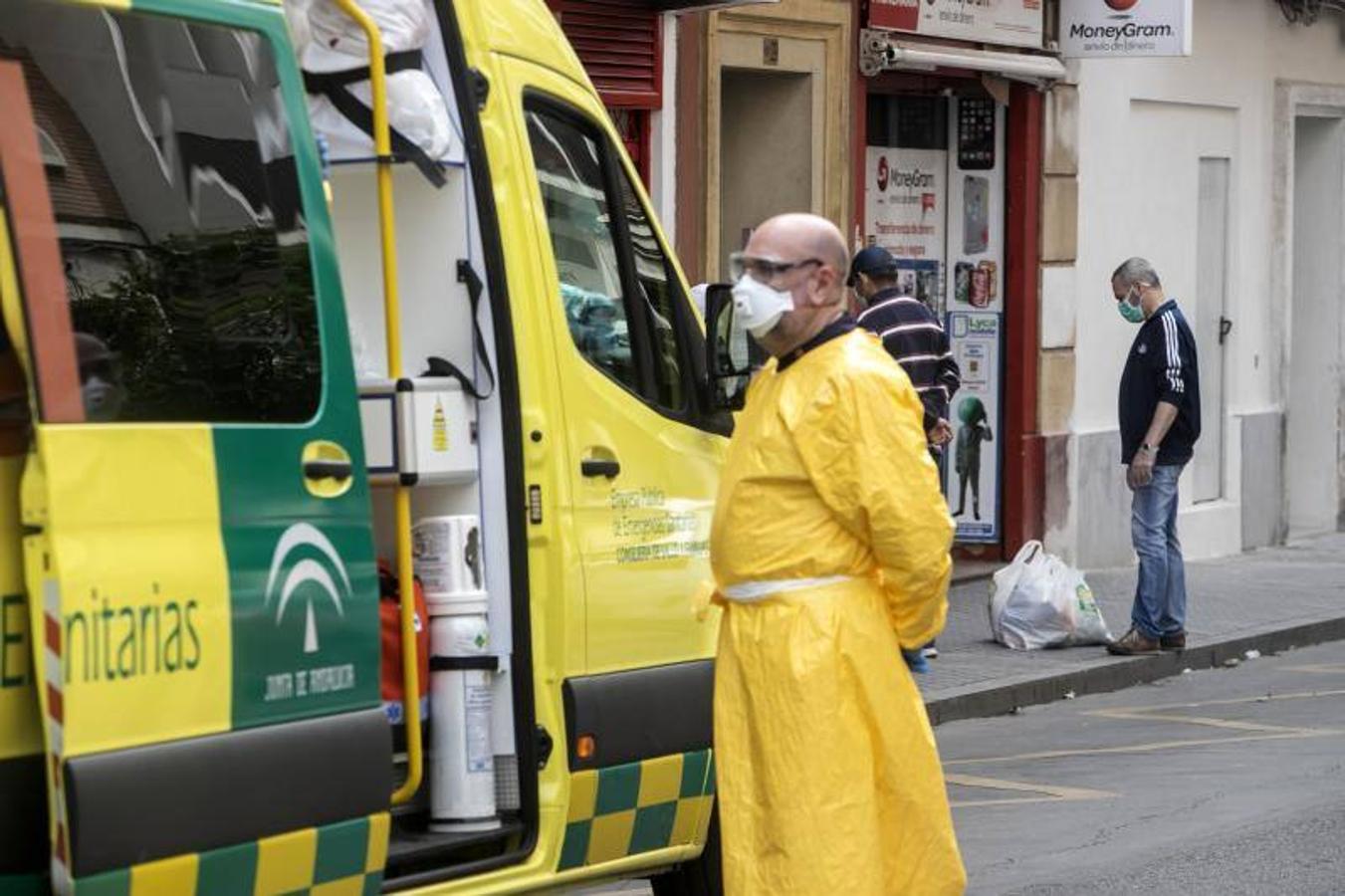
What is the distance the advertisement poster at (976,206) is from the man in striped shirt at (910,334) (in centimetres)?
531

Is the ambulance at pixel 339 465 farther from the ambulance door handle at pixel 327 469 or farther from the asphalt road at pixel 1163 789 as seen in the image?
the asphalt road at pixel 1163 789

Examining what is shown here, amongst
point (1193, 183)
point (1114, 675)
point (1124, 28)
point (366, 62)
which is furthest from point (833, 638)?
point (1193, 183)

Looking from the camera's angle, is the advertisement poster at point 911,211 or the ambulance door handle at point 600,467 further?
the advertisement poster at point 911,211


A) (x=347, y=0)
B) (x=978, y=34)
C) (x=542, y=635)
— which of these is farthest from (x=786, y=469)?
(x=978, y=34)

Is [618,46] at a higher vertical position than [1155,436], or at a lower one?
higher

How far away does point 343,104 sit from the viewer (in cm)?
628

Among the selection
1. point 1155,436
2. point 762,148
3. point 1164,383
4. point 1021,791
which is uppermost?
point 762,148

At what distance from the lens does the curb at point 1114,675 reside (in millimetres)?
12281

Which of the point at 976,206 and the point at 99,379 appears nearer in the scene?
the point at 99,379

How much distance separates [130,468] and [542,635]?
5.34 ft

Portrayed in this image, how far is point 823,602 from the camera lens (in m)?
5.45

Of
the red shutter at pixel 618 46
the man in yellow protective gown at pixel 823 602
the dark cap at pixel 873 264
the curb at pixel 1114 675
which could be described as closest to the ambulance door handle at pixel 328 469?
the man in yellow protective gown at pixel 823 602

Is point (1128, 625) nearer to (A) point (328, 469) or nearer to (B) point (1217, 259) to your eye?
(B) point (1217, 259)

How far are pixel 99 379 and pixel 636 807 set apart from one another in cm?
214
